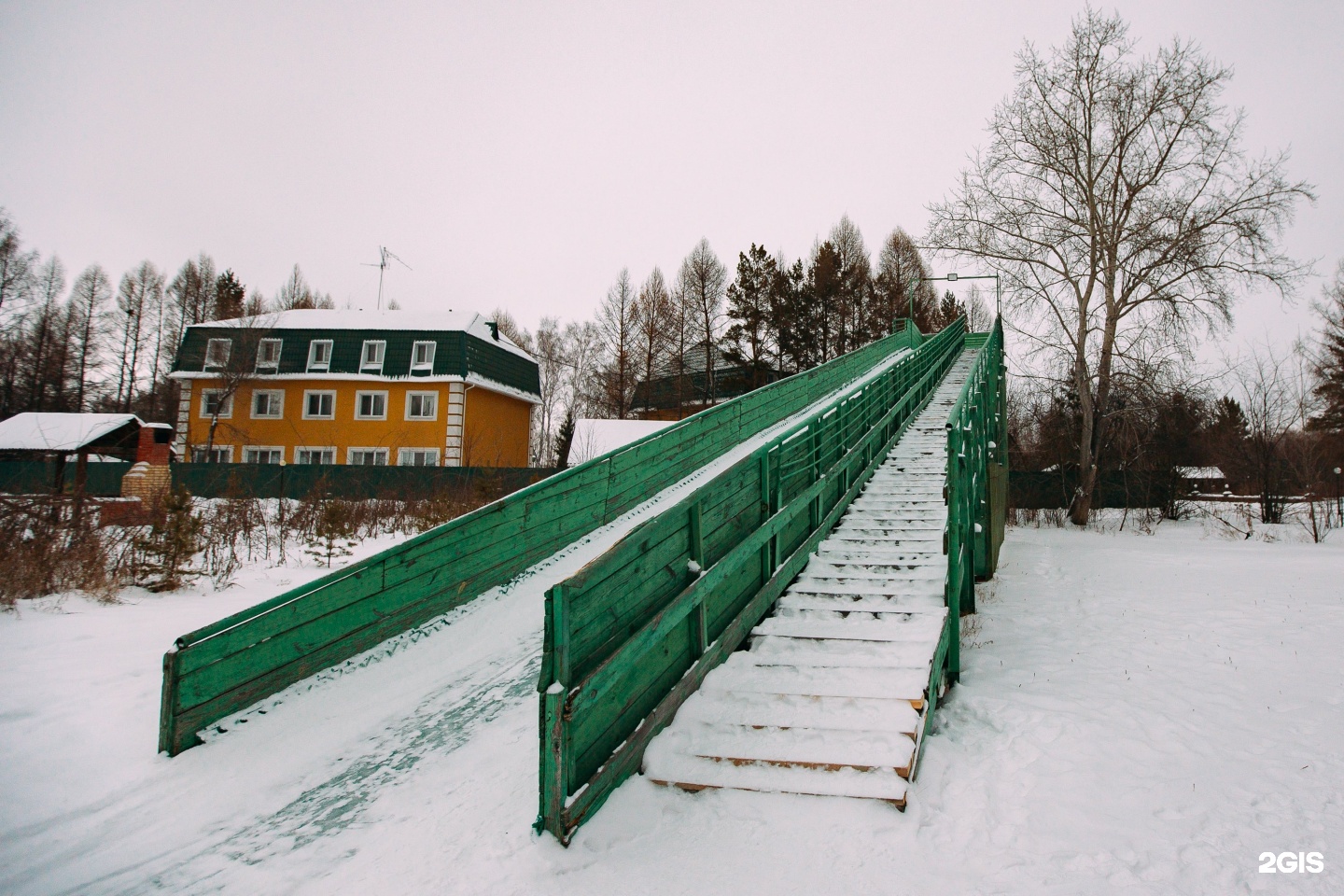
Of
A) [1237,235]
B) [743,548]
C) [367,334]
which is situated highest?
[1237,235]

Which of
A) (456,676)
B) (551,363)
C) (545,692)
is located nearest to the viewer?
(545,692)

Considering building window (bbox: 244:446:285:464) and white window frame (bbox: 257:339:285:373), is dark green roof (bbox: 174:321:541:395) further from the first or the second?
building window (bbox: 244:446:285:464)

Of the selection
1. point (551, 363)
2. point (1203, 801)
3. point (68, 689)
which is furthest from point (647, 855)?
point (551, 363)

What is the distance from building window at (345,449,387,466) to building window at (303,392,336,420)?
2022 millimetres

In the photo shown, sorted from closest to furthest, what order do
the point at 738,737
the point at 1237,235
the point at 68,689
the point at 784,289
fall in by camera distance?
the point at 738,737
the point at 68,689
the point at 1237,235
the point at 784,289

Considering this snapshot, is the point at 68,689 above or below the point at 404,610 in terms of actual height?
below

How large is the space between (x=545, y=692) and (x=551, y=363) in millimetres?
52733

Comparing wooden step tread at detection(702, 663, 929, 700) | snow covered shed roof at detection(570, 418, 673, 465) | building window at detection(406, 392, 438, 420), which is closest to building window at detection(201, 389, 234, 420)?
building window at detection(406, 392, 438, 420)

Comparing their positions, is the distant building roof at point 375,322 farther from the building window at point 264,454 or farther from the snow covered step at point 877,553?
the snow covered step at point 877,553

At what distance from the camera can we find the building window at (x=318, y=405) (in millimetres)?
30250

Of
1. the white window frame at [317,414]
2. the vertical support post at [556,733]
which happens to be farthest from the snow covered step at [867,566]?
the white window frame at [317,414]

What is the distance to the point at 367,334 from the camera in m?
30.4

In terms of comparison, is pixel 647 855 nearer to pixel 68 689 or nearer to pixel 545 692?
pixel 545 692

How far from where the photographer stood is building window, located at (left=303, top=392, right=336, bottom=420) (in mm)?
30250
